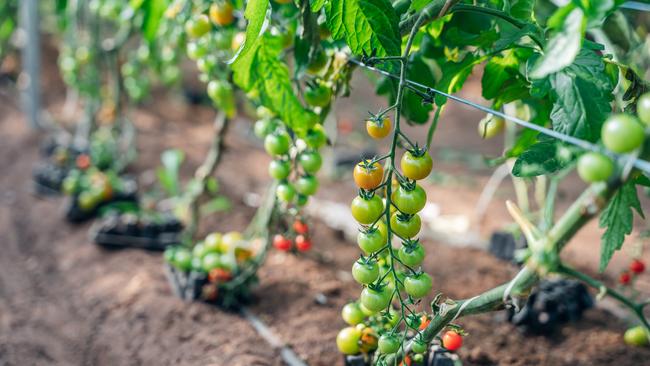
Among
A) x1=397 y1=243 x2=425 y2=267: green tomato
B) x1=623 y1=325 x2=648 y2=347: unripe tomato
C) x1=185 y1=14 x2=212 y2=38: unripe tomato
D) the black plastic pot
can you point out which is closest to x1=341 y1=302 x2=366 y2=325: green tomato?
x1=397 y1=243 x2=425 y2=267: green tomato

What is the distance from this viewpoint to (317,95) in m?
1.55

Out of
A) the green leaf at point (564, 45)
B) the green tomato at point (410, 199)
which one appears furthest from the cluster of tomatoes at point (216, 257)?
the green leaf at point (564, 45)

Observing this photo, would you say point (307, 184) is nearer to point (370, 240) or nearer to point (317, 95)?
point (317, 95)

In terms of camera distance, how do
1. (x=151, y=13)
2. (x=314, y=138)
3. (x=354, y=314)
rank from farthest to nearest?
(x=151, y=13)
(x=314, y=138)
(x=354, y=314)

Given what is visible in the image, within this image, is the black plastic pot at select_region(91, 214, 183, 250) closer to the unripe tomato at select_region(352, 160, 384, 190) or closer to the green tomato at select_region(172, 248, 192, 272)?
the green tomato at select_region(172, 248, 192, 272)

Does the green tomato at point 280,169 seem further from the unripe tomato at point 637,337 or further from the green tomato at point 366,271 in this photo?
the unripe tomato at point 637,337

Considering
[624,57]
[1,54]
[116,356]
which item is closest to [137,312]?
[116,356]

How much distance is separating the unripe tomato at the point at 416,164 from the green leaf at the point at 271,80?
46 centimetres

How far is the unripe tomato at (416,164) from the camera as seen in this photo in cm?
115

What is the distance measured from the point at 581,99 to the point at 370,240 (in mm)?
493

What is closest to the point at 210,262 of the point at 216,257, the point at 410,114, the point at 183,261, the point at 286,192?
the point at 216,257

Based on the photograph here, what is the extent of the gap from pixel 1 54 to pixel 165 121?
1301 millimetres

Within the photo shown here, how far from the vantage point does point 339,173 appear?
3.99m

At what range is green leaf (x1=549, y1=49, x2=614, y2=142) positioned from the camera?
1084 millimetres
